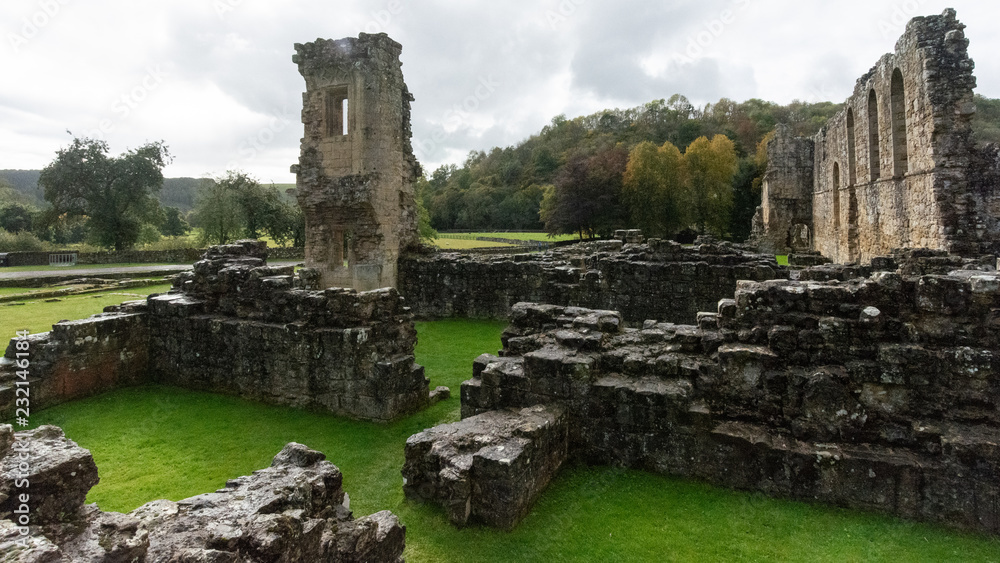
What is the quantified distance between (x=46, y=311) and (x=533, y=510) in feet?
49.5

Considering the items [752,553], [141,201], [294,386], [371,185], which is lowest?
[752,553]

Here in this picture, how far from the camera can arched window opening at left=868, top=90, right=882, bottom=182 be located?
16734 mm

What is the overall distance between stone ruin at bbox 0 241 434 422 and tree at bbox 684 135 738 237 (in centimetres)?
3739

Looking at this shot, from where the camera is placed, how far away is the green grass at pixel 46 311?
36.5 ft

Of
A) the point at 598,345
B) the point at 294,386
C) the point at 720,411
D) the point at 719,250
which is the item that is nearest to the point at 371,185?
the point at 294,386

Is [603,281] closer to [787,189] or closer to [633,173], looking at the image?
[787,189]

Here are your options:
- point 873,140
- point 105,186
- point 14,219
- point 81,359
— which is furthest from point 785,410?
point 14,219

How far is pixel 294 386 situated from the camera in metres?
7.14

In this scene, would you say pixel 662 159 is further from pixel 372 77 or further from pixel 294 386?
pixel 294 386

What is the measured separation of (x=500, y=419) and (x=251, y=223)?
138ft

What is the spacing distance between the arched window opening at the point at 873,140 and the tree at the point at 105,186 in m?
41.9

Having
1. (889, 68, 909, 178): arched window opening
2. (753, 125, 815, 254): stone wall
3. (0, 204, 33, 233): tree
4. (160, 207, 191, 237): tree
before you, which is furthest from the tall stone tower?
(160, 207, 191, 237): tree

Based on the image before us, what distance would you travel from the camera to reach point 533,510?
176 inches

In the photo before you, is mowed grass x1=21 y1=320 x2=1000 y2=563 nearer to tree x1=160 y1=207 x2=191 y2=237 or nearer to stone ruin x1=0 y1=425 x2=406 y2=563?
stone ruin x1=0 y1=425 x2=406 y2=563
